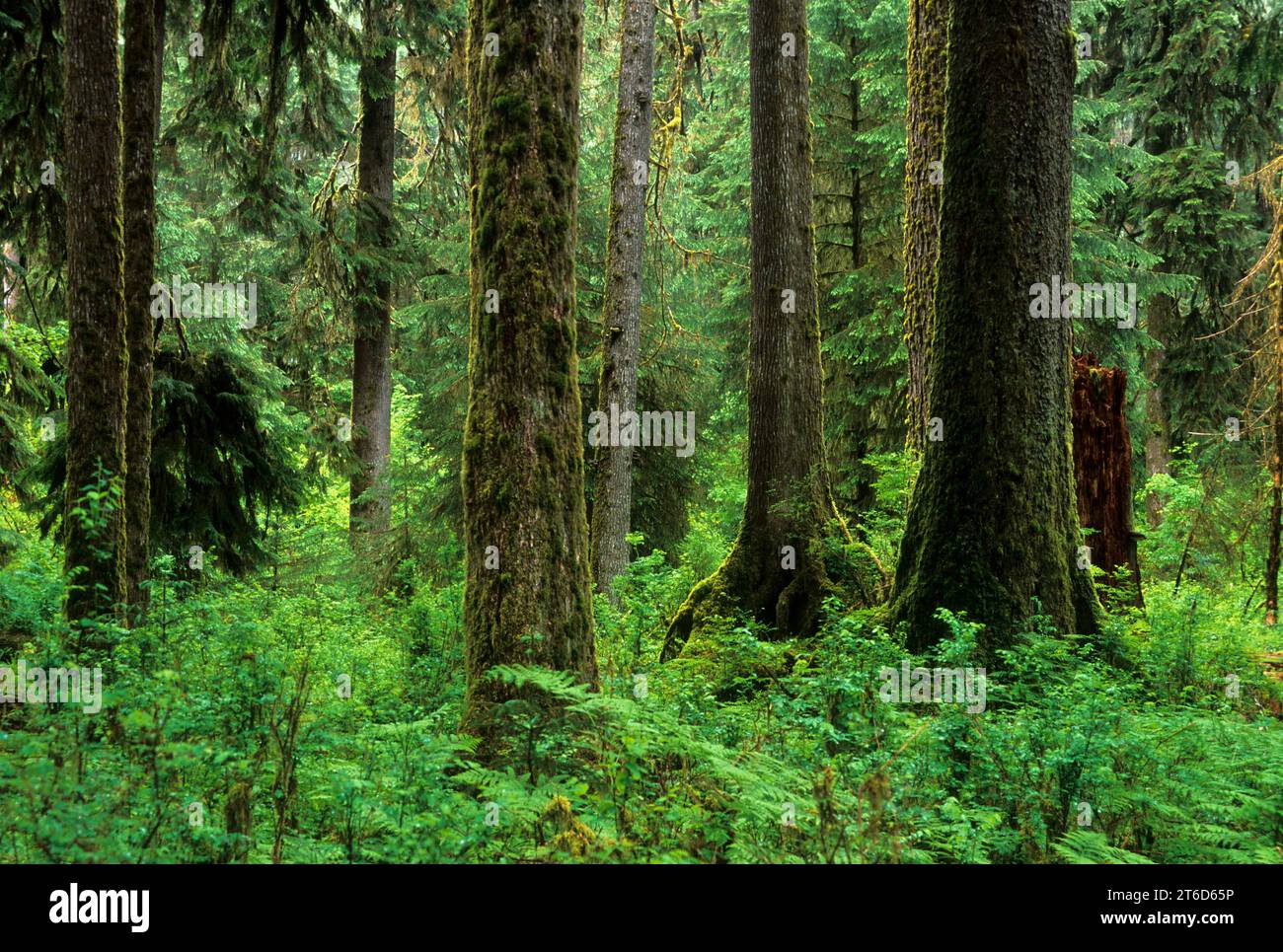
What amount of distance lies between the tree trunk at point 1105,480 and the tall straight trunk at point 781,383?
246 centimetres

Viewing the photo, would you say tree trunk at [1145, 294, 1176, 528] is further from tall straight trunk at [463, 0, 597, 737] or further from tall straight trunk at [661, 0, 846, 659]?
tall straight trunk at [463, 0, 597, 737]

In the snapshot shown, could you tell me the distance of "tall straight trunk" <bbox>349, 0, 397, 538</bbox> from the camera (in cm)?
1681

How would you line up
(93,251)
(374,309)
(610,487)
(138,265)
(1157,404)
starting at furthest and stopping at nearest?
1. (1157,404)
2. (374,309)
3. (610,487)
4. (138,265)
5. (93,251)

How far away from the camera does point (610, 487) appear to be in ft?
44.4

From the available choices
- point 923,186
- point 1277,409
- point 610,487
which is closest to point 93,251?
point 610,487

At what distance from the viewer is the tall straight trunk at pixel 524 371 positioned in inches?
238

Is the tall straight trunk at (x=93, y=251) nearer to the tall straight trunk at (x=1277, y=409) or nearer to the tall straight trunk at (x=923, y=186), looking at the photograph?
the tall straight trunk at (x=923, y=186)

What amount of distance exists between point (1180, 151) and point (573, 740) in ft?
75.4

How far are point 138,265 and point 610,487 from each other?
258 inches

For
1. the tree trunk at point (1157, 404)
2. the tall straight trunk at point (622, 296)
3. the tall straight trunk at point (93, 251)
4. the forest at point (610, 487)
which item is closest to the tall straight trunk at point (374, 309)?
the forest at point (610, 487)

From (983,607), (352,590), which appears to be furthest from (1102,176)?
(352,590)

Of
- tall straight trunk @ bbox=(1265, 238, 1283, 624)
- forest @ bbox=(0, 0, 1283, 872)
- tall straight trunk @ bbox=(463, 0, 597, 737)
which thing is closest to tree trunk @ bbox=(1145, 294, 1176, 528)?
forest @ bbox=(0, 0, 1283, 872)

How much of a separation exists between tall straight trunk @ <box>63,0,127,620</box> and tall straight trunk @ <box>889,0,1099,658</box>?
6.53 m

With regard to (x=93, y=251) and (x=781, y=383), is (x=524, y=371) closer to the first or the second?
(x=93, y=251)
